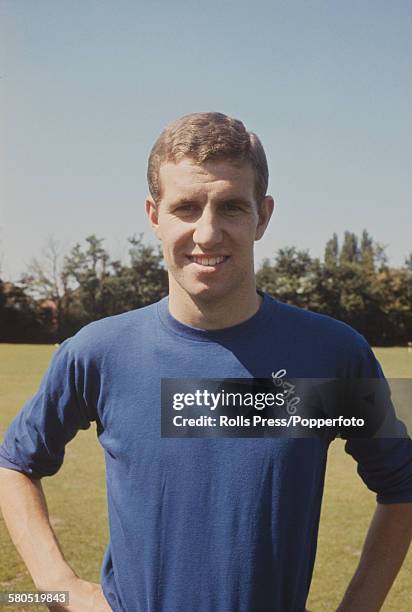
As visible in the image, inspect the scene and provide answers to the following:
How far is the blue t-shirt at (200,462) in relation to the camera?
4.43 feet

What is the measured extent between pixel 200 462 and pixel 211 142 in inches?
27.5

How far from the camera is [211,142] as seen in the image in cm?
135

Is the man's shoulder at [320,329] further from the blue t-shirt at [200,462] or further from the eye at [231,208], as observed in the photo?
the eye at [231,208]

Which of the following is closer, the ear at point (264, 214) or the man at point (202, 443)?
the man at point (202, 443)

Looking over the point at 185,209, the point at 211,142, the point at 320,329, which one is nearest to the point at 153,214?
the point at 185,209

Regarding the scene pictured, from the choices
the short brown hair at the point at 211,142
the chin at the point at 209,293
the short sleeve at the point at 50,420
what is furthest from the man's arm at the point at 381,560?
the short brown hair at the point at 211,142

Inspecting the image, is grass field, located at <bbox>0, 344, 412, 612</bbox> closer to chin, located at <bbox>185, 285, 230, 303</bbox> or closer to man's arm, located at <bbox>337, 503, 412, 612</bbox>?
man's arm, located at <bbox>337, 503, 412, 612</bbox>

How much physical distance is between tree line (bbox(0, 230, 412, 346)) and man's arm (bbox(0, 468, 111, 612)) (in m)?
14.3

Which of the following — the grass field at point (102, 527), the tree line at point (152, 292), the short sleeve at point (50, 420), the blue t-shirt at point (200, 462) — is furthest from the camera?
the tree line at point (152, 292)

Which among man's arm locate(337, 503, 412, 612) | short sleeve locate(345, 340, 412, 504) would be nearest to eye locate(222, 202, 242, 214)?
short sleeve locate(345, 340, 412, 504)

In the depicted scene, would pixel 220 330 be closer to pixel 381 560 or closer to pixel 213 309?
pixel 213 309

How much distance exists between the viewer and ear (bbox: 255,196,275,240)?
147 cm

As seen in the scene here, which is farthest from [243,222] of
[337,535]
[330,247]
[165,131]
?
[330,247]

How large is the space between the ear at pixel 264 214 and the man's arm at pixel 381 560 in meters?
0.73
